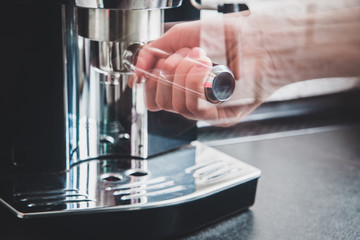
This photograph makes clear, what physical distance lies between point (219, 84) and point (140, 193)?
6.4 inches

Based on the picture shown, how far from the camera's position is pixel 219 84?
1.14 feet

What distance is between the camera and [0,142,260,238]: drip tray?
0.43m

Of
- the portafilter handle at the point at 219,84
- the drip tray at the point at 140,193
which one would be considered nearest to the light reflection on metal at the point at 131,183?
the drip tray at the point at 140,193

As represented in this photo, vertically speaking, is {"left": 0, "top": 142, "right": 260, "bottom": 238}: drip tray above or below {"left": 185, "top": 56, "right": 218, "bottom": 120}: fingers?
below

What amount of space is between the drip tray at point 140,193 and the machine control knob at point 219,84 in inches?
5.4

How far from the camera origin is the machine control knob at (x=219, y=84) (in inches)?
13.6

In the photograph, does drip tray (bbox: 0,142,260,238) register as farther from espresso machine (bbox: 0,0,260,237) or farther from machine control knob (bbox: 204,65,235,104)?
machine control knob (bbox: 204,65,235,104)

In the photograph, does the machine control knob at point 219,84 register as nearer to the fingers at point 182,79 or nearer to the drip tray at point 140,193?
the fingers at point 182,79

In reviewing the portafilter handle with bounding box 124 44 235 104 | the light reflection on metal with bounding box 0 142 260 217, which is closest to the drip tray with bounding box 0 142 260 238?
the light reflection on metal with bounding box 0 142 260 217

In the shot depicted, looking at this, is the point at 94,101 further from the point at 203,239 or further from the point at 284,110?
the point at 284,110

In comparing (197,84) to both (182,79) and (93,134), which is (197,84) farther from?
(93,134)

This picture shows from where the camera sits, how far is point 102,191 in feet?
1.52

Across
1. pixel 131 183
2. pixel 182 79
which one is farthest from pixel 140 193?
pixel 182 79

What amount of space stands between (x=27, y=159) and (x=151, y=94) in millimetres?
135
